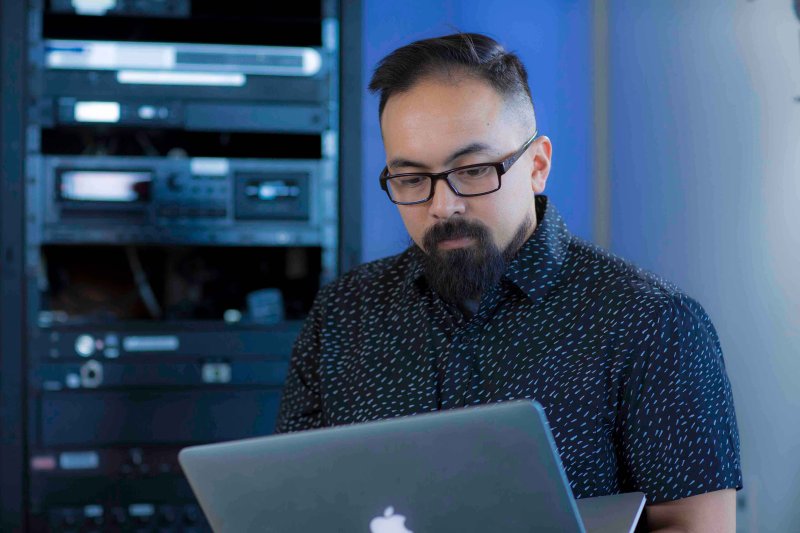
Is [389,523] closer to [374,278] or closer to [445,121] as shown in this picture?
[445,121]

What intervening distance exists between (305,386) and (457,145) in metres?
Answer: 0.43

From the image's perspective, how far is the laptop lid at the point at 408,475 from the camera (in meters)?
0.64

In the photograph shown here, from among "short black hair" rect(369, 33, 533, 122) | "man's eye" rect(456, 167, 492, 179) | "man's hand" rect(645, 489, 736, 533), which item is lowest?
"man's hand" rect(645, 489, 736, 533)

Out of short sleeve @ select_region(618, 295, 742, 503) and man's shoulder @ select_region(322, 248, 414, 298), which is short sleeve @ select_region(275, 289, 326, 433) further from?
short sleeve @ select_region(618, 295, 742, 503)

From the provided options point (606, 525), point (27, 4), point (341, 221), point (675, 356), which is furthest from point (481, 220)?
point (27, 4)

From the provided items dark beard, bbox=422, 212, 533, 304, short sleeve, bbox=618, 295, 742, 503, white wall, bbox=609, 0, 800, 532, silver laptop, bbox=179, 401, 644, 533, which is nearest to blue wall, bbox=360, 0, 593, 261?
white wall, bbox=609, 0, 800, 532

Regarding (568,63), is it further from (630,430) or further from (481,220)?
(630,430)

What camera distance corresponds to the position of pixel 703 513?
3.17 feet

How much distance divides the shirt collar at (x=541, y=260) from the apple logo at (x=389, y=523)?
475 millimetres

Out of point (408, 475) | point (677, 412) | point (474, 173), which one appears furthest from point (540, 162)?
point (408, 475)

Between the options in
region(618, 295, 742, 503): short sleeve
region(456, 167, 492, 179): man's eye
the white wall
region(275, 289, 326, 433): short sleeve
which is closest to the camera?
region(618, 295, 742, 503): short sleeve

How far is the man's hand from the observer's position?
964 millimetres

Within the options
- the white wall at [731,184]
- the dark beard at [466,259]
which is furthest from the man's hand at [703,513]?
the white wall at [731,184]

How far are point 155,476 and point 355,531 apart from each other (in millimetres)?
1361
